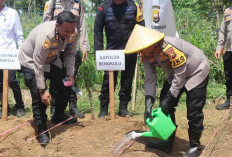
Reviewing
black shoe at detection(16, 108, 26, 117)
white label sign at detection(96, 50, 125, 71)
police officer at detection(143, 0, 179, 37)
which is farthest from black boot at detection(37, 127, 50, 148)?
police officer at detection(143, 0, 179, 37)

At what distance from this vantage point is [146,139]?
4.43 m

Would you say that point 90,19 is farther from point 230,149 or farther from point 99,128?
point 230,149

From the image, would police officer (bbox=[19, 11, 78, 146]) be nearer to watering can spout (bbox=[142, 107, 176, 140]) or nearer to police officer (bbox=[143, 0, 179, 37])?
watering can spout (bbox=[142, 107, 176, 140])

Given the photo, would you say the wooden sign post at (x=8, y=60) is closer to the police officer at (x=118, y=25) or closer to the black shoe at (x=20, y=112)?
the black shoe at (x=20, y=112)

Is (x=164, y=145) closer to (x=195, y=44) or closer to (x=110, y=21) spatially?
(x=110, y=21)

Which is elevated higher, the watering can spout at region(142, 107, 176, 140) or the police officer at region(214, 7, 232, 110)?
the police officer at region(214, 7, 232, 110)

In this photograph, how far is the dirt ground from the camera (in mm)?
3934

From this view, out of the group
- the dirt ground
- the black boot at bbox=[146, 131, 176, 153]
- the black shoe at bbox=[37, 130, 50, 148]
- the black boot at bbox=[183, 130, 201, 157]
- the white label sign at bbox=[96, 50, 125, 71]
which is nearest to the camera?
the black boot at bbox=[183, 130, 201, 157]

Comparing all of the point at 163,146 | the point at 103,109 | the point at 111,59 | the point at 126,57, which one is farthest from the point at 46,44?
the point at 163,146

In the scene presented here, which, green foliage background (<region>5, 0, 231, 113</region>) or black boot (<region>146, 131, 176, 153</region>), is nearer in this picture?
black boot (<region>146, 131, 176, 153</region>)

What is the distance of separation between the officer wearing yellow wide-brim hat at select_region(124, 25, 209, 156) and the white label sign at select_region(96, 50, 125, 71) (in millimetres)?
895

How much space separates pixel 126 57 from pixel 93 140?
1.42 m

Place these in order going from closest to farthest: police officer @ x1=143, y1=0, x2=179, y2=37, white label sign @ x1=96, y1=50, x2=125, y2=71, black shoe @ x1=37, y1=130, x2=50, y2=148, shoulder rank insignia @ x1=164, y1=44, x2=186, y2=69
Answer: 1. shoulder rank insignia @ x1=164, y1=44, x2=186, y2=69
2. black shoe @ x1=37, y1=130, x2=50, y2=148
3. white label sign @ x1=96, y1=50, x2=125, y2=71
4. police officer @ x1=143, y1=0, x2=179, y2=37

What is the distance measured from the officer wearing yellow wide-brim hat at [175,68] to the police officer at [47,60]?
89 centimetres
